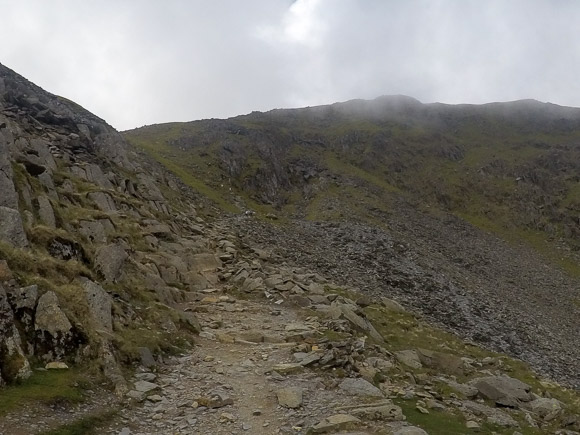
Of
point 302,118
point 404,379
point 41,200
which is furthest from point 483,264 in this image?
point 302,118

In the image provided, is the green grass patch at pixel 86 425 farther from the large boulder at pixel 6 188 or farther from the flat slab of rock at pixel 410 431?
the large boulder at pixel 6 188

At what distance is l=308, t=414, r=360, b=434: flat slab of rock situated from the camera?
13875 millimetres

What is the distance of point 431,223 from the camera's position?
97688mm

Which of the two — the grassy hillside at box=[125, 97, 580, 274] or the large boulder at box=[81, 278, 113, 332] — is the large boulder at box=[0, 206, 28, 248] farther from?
the grassy hillside at box=[125, 97, 580, 274]

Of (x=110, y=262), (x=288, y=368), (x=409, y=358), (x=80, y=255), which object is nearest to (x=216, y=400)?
(x=288, y=368)

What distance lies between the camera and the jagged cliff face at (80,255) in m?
15.9

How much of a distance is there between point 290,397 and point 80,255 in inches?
564

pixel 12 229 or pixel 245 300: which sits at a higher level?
pixel 12 229

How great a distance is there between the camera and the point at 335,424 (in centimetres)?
1404

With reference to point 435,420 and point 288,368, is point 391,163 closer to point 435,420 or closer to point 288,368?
point 288,368

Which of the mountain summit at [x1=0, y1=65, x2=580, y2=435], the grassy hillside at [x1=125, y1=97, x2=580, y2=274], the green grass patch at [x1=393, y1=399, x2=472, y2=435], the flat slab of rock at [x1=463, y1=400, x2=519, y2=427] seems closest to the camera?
the green grass patch at [x1=393, y1=399, x2=472, y2=435]

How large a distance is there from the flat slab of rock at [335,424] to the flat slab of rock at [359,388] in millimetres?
2394

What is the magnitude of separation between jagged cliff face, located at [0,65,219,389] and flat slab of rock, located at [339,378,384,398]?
8099 mm

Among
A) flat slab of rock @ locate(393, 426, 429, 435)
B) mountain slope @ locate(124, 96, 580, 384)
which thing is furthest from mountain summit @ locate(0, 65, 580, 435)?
mountain slope @ locate(124, 96, 580, 384)
